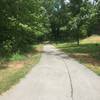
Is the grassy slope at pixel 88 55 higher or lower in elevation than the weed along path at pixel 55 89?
lower

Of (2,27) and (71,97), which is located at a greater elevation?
(2,27)

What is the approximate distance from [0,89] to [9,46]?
15854 mm

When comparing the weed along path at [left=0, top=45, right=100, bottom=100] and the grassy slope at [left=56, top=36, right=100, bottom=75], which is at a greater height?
the weed along path at [left=0, top=45, right=100, bottom=100]

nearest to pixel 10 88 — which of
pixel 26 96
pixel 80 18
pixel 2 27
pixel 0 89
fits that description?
pixel 0 89

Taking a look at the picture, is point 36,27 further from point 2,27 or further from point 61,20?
point 61,20

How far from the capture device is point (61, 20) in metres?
81.1

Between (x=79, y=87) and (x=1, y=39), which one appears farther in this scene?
(x=1, y=39)

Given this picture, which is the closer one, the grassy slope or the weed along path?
the weed along path

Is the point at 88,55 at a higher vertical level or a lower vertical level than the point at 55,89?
lower

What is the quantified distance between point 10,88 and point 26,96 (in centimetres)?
149

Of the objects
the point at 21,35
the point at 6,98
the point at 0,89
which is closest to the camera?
the point at 6,98

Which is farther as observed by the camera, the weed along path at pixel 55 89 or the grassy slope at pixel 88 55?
the grassy slope at pixel 88 55

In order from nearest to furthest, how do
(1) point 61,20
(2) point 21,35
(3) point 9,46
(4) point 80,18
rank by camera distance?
(3) point 9,46, (2) point 21,35, (4) point 80,18, (1) point 61,20

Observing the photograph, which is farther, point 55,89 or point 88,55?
point 88,55
